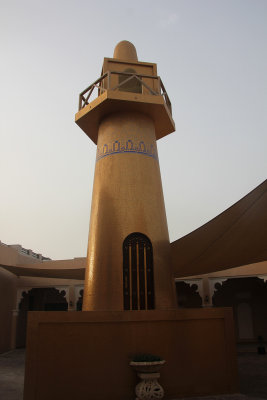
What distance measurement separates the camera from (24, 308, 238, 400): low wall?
512 centimetres

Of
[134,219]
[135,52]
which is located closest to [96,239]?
[134,219]

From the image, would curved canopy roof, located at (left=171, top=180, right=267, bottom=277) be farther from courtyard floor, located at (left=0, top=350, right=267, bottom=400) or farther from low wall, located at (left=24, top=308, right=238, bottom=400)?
courtyard floor, located at (left=0, top=350, right=267, bottom=400)

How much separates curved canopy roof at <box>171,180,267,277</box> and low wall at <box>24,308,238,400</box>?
4.03 feet

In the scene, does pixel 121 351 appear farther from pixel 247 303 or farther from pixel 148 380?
pixel 247 303

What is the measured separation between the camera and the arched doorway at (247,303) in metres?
13.8

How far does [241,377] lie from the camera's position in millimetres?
7383

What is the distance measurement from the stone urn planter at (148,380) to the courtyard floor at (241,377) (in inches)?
29.6

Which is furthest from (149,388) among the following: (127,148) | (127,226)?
(127,148)

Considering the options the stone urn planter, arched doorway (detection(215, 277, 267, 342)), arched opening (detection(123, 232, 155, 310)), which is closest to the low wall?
the stone urn planter

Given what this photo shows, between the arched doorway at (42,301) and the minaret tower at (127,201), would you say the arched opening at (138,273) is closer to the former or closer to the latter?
the minaret tower at (127,201)

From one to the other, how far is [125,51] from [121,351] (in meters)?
7.10

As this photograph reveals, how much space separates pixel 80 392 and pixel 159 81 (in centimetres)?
654

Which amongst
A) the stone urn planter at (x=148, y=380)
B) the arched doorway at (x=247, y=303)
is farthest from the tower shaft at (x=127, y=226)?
the arched doorway at (x=247, y=303)

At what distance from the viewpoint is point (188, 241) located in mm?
7031
